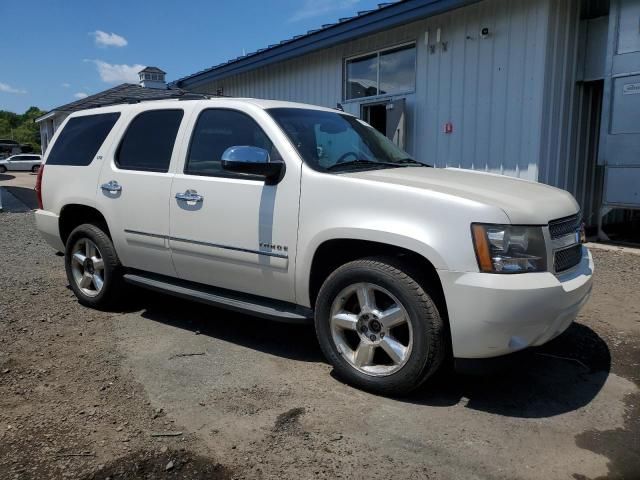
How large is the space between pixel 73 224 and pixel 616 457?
16.0 feet

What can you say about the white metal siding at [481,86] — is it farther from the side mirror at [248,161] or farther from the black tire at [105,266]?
the black tire at [105,266]

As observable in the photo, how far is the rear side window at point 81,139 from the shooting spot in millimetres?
4988

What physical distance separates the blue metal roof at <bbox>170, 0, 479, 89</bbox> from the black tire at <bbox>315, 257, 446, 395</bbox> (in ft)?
21.7

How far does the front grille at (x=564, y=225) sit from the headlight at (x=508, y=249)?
22 centimetres

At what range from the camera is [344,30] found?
10.5m

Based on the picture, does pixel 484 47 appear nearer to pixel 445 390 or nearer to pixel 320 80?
pixel 320 80

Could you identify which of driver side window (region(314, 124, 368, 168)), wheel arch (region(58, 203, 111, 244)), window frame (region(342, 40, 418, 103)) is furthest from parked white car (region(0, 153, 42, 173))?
driver side window (region(314, 124, 368, 168))

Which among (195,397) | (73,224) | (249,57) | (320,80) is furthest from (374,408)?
(249,57)

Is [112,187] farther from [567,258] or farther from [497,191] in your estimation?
[567,258]

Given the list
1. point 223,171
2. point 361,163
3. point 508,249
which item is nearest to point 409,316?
point 508,249

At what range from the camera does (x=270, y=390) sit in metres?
3.45

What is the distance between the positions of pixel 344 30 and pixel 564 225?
8.26 m

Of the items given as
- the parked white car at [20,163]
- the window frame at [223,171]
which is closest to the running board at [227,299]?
the window frame at [223,171]

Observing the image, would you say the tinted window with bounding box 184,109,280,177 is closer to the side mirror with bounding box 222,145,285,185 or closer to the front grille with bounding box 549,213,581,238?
the side mirror with bounding box 222,145,285,185
